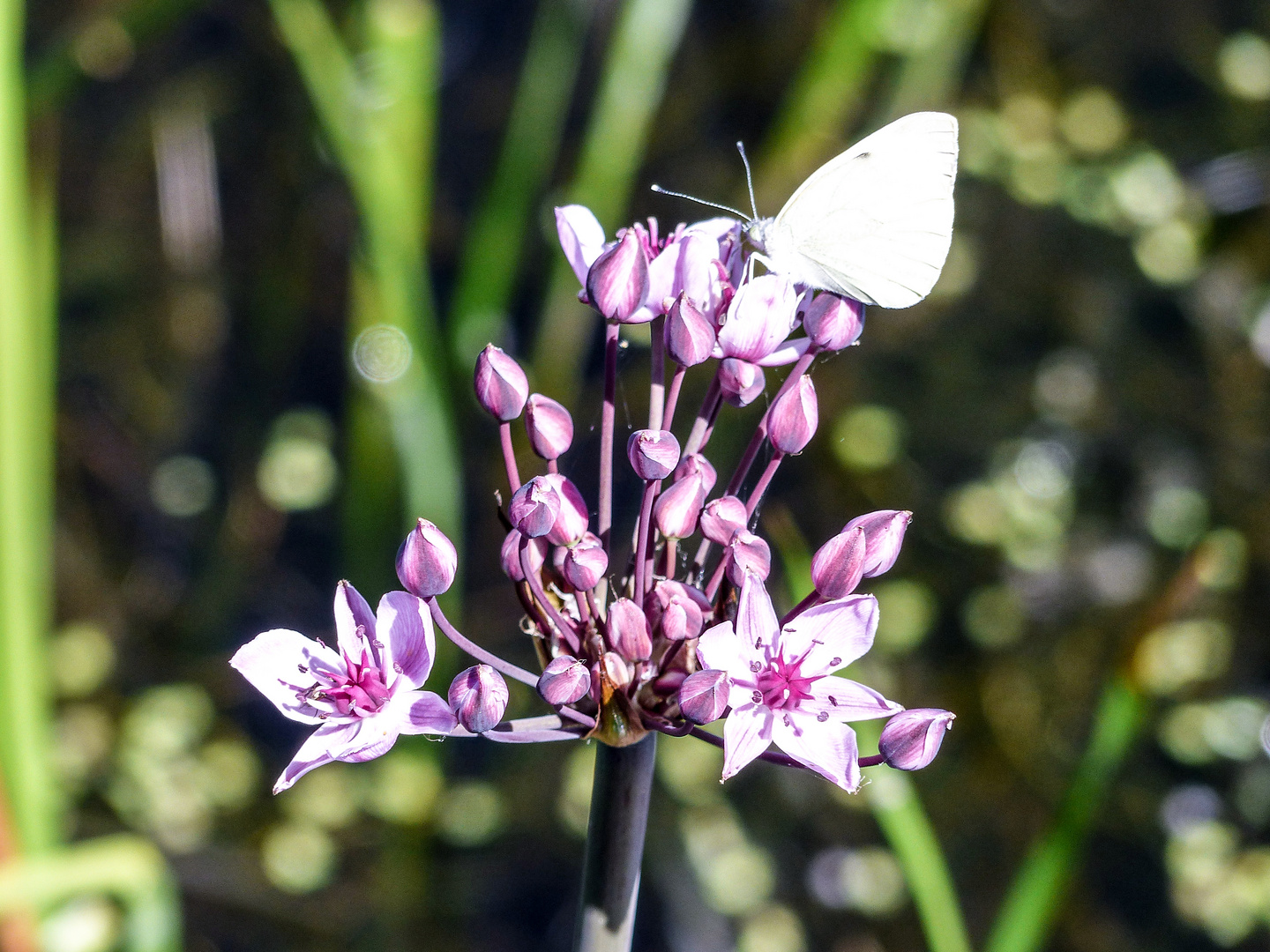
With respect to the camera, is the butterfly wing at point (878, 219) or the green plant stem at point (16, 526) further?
the green plant stem at point (16, 526)

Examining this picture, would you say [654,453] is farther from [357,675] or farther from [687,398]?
[687,398]

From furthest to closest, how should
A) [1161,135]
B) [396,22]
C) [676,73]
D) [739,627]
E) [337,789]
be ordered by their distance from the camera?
[676,73] < [337,789] < [1161,135] < [396,22] < [739,627]

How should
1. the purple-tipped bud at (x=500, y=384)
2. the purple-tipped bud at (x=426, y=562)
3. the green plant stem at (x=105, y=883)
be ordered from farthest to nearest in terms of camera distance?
1. the green plant stem at (x=105, y=883)
2. the purple-tipped bud at (x=500, y=384)
3. the purple-tipped bud at (x=426, y=562)

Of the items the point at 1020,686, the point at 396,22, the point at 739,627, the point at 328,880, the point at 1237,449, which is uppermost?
the point at 396,22

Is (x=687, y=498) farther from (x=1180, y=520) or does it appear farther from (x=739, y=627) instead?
(x=1180, y=520)

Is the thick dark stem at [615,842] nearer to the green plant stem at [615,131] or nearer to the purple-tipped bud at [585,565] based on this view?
the purple-tipped bud at [585,565]

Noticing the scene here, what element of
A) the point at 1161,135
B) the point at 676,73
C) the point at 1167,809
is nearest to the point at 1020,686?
the point at 1167,809

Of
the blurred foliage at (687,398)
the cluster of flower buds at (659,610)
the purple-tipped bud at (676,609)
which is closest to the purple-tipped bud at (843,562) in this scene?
the cluster of flower buds at (659,610)

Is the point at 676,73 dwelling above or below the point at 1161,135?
above
